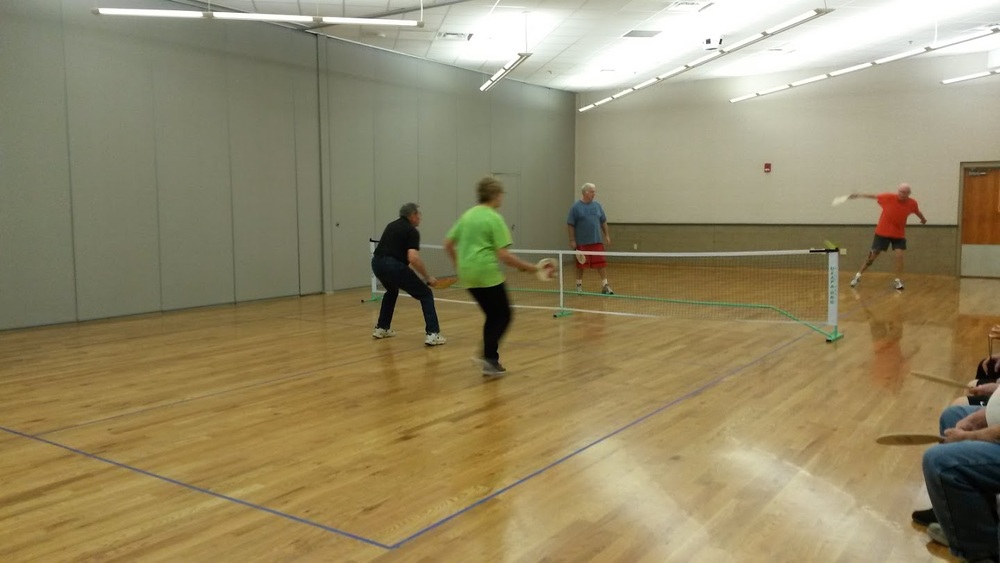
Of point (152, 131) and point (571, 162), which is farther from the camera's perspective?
point (571, 162)

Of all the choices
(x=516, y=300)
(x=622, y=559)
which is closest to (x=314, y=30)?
(x=516, y=300)

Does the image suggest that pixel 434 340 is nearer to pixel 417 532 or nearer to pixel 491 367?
pixel 491 367

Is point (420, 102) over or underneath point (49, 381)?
over

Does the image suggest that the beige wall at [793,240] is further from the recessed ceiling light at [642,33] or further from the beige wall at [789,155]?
the recessed ceiling light at [642,33]

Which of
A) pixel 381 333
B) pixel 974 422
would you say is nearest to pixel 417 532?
pixel 974 422

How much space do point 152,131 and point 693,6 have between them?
7917mm

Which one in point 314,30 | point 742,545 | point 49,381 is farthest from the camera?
point 314,30

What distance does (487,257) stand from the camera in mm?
5809

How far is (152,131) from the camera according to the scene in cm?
1035

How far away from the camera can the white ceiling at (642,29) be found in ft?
34.8

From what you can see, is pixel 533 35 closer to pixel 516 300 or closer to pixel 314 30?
pixel 314 30

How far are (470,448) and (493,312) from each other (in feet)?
6.01

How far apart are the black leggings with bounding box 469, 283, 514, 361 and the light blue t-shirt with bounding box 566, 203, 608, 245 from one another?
570 cm

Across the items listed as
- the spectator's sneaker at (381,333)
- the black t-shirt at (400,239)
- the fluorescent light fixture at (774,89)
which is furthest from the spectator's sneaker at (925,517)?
the fluorescent light fixture at (774,89)
